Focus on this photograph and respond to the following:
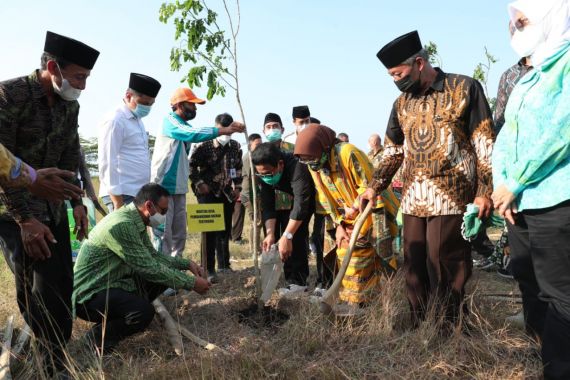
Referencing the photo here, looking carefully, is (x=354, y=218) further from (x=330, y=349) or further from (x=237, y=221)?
(x=237, y=221)

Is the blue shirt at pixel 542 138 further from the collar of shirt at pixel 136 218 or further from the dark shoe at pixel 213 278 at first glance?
the dark shoe at pixel 213 278

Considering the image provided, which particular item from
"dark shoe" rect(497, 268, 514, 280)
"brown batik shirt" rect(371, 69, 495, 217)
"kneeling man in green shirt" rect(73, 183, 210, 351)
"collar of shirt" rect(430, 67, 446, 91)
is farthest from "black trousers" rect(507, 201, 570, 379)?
"dark shoe" rect(497, 268, 514, 280)

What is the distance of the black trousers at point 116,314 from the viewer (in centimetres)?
324

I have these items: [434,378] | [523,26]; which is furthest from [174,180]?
[523,26]

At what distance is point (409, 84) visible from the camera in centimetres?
290

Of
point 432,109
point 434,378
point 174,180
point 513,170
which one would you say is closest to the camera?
point 513,170

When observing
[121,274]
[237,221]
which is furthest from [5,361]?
[237,221]

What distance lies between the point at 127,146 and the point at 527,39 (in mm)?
3374

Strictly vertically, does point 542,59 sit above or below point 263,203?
above

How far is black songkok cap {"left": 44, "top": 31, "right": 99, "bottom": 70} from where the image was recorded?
2672 millimetres

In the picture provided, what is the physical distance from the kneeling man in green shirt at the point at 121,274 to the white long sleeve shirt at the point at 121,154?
0.84 m

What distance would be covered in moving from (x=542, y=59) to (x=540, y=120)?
0.88ft

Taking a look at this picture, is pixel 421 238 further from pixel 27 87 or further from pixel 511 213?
pixel 27 87

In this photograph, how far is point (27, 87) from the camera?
104 inches
